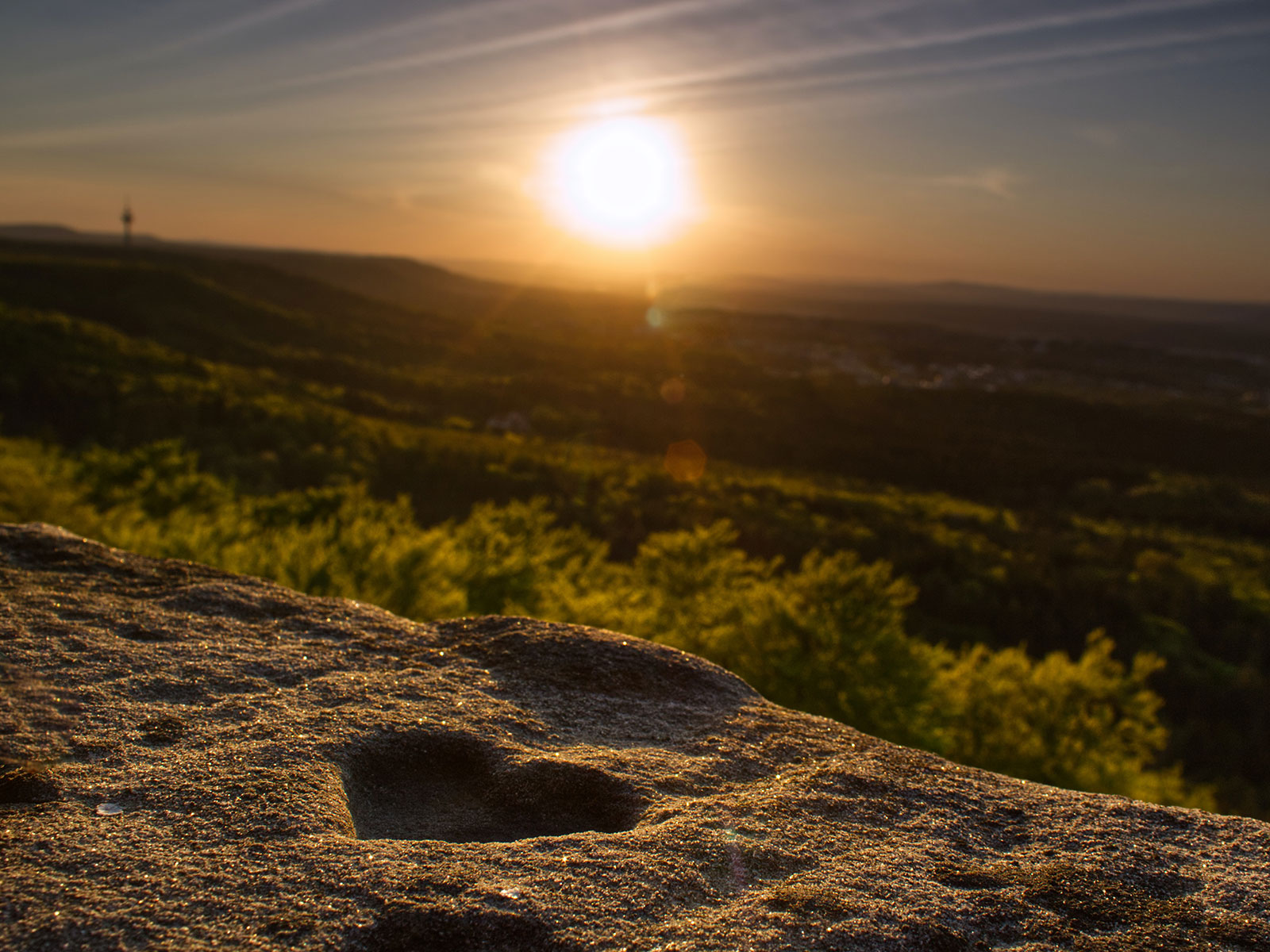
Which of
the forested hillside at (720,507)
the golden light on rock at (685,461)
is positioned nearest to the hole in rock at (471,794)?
the forested hillside at (720,507)

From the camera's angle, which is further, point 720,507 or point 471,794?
point 720,507

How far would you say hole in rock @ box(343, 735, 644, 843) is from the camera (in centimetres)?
280

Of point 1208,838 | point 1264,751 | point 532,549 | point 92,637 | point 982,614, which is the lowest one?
point 1264,751

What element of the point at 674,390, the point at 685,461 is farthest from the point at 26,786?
the point at 674,390

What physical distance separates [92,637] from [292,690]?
3.50ft

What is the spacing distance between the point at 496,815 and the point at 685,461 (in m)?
61.9

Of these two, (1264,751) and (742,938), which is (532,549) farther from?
(1264,751)

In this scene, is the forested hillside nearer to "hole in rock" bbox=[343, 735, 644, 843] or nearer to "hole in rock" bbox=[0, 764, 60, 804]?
"hole in rock" bbox=[343, 735, 644, 843]

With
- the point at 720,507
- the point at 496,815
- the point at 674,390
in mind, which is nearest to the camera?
the point at 496,815

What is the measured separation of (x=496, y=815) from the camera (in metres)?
2.91

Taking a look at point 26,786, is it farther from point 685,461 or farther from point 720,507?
point 685,461

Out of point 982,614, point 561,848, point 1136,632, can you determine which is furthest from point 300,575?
point 1136,632

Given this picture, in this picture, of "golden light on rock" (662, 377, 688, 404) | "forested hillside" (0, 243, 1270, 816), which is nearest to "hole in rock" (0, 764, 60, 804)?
"forested hillside" (0, 243, 1270, 816)

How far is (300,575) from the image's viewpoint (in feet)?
47.1
